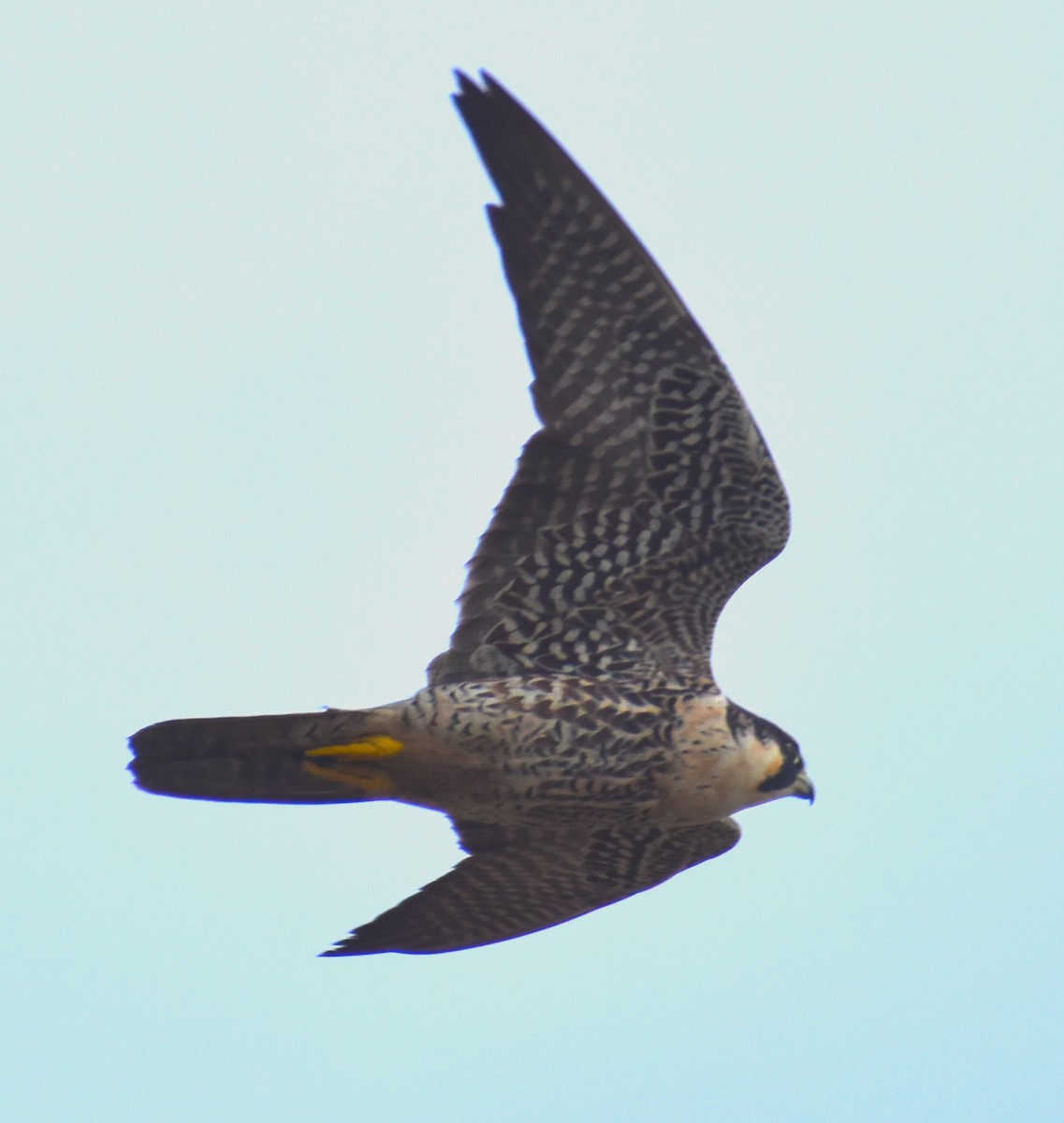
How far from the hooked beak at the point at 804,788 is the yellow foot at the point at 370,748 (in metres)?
1.95

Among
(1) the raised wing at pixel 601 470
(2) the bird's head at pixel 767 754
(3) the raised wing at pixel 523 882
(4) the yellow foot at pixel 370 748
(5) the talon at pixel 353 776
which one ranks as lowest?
(3) the raised wing at pixel 523 882

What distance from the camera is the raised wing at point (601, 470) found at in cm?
930

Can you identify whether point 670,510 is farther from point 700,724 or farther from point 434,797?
point 434,797

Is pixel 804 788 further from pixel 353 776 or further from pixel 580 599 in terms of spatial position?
pixel 353 776

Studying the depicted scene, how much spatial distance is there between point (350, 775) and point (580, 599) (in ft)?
4.34

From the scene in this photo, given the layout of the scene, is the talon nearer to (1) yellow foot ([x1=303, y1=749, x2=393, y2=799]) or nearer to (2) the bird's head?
(1) yellow foot ([x1=303, y1=749, x2=393, y2=799])

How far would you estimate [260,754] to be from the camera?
30.9 ft

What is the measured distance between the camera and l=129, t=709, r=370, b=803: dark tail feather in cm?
931

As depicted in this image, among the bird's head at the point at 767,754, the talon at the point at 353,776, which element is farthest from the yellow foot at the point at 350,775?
the bird's head at the point at 767,754

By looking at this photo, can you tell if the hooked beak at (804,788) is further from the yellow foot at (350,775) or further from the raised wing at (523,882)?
the yellow foot at (350,775)

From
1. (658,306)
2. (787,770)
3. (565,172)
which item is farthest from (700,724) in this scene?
(565,172)

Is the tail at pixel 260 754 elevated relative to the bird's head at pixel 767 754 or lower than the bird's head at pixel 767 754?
elevated

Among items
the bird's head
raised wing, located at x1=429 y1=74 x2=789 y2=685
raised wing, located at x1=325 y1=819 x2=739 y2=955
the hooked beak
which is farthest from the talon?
the hooked beak

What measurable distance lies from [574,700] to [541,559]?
26.5 inches
